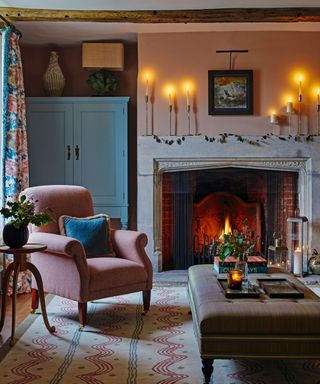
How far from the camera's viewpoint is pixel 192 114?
233 inches

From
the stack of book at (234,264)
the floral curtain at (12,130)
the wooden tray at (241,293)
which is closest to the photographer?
the wooden tray at (241,293)

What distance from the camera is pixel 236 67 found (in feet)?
19.3

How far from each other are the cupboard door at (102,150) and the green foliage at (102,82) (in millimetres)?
205

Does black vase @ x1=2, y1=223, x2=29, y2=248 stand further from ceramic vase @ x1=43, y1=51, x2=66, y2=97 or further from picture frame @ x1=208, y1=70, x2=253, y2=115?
picture frame @ x1=208, y1=70, x2=253, y2=115

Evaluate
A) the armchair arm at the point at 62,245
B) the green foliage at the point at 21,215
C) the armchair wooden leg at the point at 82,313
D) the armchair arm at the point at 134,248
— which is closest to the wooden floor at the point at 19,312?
the armchair wooden leg at the point at 82,313

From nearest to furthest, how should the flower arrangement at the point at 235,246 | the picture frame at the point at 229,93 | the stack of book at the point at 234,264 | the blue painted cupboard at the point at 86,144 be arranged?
the flower arrangement at the point at 235,246 → the stack of book at the point at 234,264 → the picture frame at the point at 229,93 → the blue painted cupboard at the point at 86,144

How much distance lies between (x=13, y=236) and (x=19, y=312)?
934 mm

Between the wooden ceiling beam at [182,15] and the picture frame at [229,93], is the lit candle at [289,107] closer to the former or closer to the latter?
the picture frame at [229,93]

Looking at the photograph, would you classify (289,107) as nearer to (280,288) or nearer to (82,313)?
(280,288)

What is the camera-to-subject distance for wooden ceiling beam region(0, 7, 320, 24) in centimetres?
527

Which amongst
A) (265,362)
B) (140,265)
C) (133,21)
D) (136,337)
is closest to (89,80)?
(133,21)

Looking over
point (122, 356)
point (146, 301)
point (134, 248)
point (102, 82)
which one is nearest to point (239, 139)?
point (102, 82)

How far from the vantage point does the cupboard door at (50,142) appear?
598cm

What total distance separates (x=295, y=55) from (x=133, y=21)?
68.7 inches
